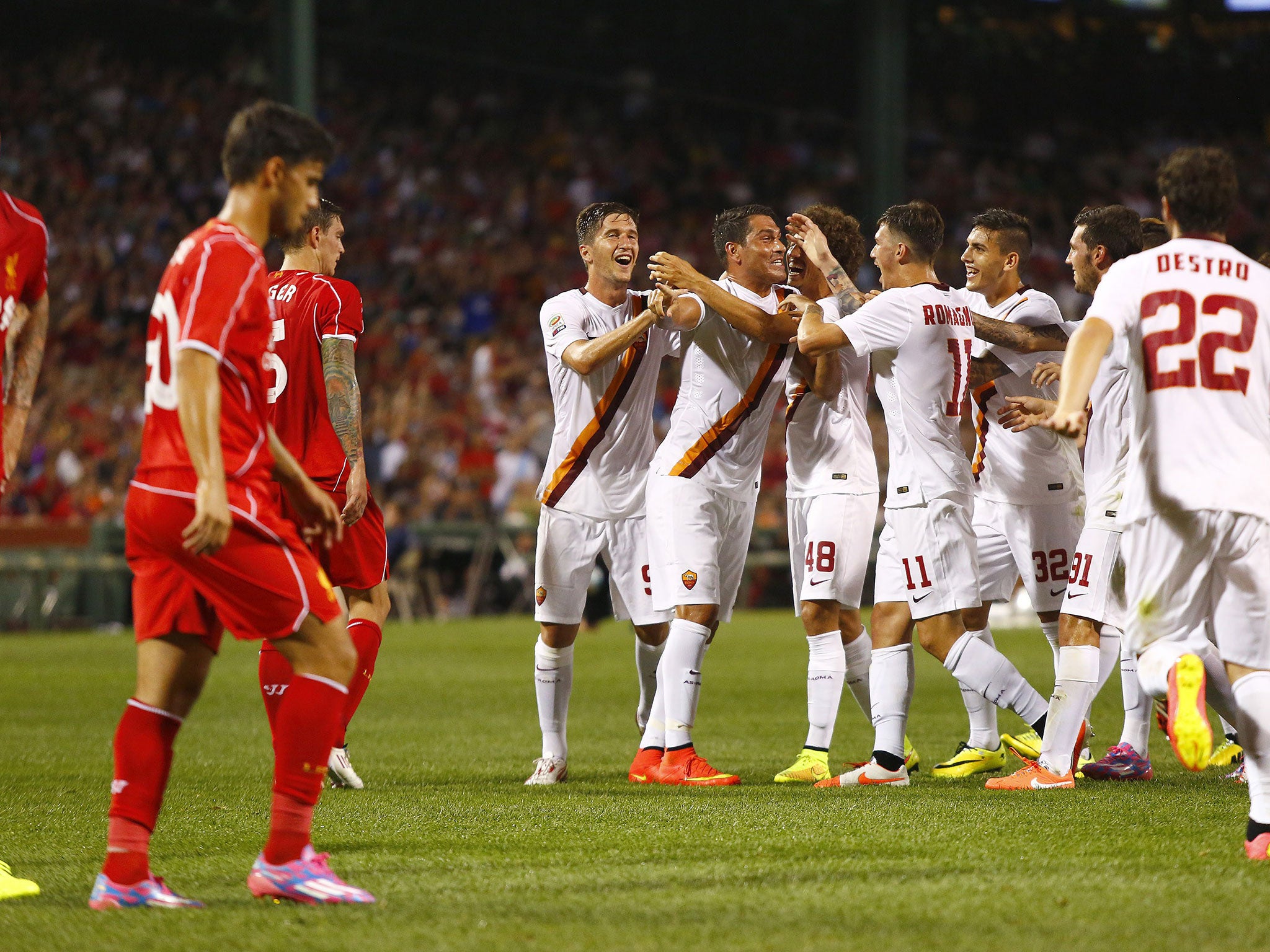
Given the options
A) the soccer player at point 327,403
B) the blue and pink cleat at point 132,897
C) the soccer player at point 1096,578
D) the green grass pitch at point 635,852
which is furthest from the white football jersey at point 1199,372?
the soccer player at point 327,403

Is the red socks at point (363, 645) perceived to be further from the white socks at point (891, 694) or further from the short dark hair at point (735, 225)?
the short dark hair at point (735, 225)

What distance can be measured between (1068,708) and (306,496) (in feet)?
11.8

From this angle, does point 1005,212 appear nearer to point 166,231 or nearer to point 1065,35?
point 166,231

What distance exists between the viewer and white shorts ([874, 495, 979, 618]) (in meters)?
6.65

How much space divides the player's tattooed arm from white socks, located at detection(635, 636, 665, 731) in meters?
2.17

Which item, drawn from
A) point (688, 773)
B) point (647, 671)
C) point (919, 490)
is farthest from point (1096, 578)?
point (647, 671)

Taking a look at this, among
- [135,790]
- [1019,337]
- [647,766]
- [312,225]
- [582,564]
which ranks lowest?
[647,766]

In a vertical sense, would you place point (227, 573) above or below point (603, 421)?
below

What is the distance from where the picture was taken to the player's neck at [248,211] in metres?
4.24

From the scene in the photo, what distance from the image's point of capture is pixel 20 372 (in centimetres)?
488

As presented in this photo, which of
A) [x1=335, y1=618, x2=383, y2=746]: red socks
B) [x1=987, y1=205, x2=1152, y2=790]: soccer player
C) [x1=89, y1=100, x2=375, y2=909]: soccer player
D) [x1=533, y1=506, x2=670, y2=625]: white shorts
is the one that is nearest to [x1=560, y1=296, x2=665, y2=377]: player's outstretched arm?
[x1=533, y1=506, x2=670, y2=625]: white shorts

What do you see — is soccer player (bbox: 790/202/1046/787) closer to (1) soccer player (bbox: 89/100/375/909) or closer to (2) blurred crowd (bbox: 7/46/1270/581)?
(1) soccer player (bbox: 89/100/375/909)

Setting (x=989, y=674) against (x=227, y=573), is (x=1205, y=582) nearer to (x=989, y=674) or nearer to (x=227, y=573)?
(x=989, y=674)

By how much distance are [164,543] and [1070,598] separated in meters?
4.07
